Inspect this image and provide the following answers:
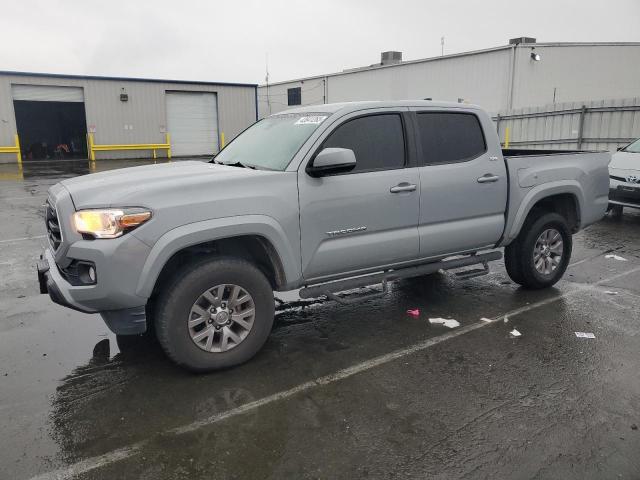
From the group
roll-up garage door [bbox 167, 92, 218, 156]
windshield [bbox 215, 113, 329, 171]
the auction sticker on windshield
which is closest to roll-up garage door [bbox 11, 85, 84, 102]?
roll-up garage door [bbox 167, 92, 218, 156]

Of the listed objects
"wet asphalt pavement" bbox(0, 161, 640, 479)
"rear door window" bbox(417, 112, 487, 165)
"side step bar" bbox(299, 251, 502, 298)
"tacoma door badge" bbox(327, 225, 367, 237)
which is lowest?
"wet asphalt pavement" bbox(0, 161, 640, 479)

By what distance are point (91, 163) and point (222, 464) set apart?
2392 centimetres

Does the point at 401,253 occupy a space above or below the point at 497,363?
above

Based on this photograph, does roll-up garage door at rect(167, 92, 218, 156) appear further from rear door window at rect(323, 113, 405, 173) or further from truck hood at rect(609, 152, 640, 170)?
rear door window at rect(323, 113, 405, 173)

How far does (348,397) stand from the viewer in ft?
11.5

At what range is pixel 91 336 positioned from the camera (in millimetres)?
4539

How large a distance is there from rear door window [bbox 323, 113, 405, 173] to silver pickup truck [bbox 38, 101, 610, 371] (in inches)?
0.5

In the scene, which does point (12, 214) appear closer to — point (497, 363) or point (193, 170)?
point (193, 170)

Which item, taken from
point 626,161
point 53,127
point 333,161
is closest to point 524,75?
point 626,161

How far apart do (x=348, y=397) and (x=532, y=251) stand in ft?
10.2

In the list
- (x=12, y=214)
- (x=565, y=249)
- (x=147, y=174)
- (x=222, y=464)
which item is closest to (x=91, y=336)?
(x=147, y=174)

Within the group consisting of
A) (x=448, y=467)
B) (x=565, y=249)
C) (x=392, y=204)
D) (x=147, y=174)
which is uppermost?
(x=147, y=174)

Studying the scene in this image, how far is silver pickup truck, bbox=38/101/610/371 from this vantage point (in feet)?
11.3

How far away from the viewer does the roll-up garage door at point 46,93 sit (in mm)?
23531
